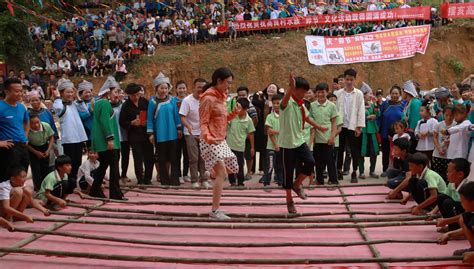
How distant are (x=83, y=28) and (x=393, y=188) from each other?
63.9ft

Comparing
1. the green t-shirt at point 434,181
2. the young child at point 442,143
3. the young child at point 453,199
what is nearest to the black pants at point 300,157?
the green t-shirt at point 434,181

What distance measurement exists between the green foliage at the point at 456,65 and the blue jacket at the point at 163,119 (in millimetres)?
18000

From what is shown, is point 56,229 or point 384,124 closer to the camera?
point 56,229

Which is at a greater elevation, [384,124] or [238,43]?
[238,43]

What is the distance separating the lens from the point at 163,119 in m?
8.04

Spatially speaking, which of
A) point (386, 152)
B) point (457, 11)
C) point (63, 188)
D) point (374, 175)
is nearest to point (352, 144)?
point (374, 175)

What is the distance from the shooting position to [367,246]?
15.5 ft

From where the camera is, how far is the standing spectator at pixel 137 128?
8.16m

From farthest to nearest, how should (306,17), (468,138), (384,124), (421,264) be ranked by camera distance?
(306,17) < (384,124) < (468,138) < (421,264)

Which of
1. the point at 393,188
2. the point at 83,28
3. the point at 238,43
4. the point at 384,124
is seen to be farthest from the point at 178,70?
the point at 393,188

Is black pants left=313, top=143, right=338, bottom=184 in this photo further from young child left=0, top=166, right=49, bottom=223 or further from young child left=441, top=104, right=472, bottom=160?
young child left=0, top=166, right=49, bottom=223

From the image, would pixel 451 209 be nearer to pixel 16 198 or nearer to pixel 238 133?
pixel 238 133

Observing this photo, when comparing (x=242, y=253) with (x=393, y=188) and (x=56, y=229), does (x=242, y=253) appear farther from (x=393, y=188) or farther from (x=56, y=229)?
(x=393, y=188)

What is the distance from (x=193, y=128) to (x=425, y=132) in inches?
135
